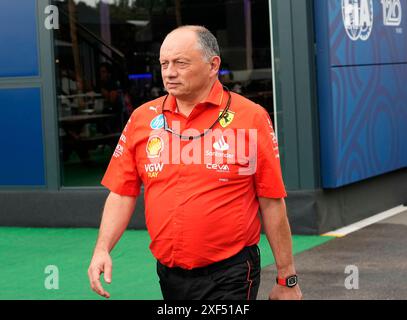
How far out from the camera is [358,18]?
10867mm

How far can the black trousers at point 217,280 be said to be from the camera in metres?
3.99

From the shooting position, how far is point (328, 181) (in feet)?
33.7

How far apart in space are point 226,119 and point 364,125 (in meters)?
7.23

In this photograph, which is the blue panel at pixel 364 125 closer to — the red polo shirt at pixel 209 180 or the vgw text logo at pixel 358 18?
the vgw text logo at pixel 358 18

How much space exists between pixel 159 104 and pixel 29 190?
7.60 metres

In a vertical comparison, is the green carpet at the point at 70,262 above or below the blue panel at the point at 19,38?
below

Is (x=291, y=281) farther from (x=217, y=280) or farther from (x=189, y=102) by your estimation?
(x=189, y=102)

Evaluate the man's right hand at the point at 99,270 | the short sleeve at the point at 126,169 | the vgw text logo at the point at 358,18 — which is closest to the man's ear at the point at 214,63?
the short sleeve at the point at 126,169

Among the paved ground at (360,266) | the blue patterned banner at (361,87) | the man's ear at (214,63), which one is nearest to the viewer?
the man's ear at (214,63)

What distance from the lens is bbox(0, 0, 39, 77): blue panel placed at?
1128 cm

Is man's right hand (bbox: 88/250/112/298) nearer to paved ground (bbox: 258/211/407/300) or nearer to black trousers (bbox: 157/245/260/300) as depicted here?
black trousers (bbox: 157/245/260/300)

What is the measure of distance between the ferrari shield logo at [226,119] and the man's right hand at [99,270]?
0.76 metres

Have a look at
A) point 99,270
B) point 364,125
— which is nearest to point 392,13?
point 364,125

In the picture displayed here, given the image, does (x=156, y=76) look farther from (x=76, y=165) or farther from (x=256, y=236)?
(x=256, y=236)
